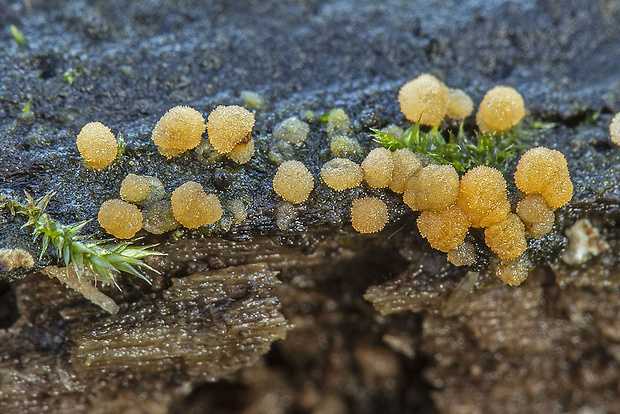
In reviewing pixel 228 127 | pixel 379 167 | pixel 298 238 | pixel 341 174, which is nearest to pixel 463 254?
pixel 379 167

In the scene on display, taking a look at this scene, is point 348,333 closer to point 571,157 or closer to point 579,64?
point 571,157

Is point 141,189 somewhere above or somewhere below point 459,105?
below

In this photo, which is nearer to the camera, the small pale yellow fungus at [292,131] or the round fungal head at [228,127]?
the round fungal head at [228,127]

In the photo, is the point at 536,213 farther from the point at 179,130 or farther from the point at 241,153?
the point at 179,130

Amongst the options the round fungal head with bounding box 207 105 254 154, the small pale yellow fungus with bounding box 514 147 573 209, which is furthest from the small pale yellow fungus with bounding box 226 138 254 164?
the small pale yellow fungus with bounding box 514 147 573 209

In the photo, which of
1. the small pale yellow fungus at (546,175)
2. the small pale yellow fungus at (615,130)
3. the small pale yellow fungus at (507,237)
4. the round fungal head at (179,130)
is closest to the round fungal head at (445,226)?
the small pale yellow fungus at (507,237)

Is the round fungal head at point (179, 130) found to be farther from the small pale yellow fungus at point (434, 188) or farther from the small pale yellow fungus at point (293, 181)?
the small pale yellow fungus at point (434, 188)
